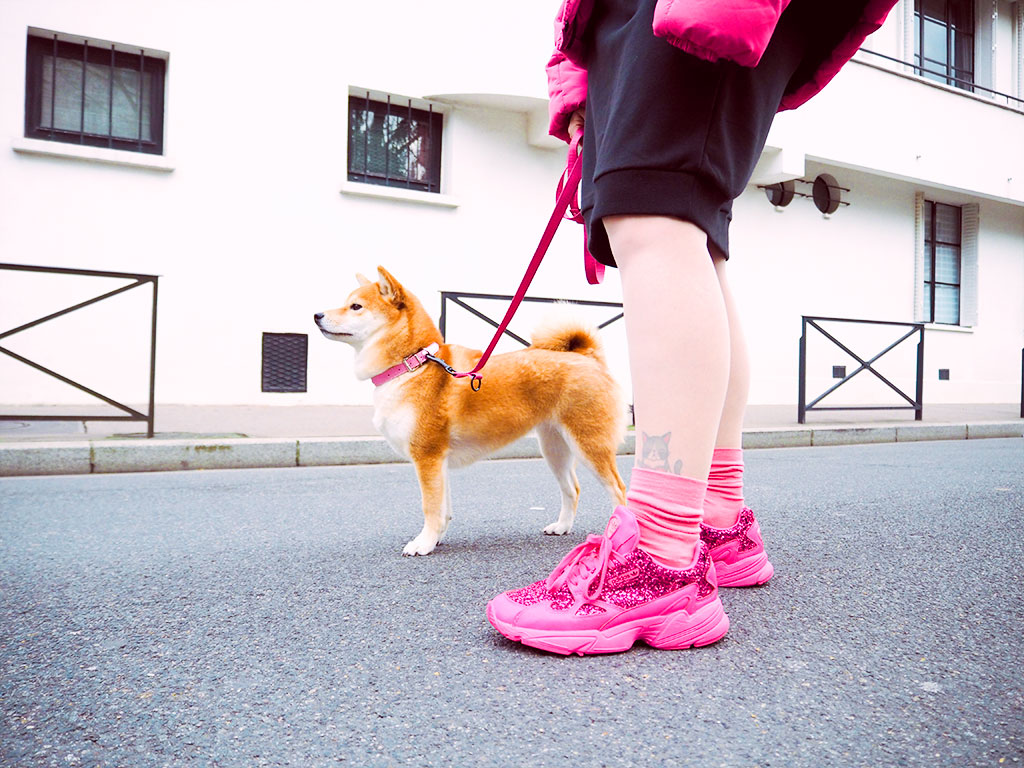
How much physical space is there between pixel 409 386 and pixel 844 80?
11586mm

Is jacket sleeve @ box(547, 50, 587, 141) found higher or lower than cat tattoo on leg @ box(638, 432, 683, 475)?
higher

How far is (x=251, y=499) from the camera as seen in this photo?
3.64m

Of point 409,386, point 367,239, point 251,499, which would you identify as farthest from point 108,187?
point 409,386

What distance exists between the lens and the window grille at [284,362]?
27.7 feet

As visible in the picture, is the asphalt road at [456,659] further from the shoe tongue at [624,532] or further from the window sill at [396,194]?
the window sill at [396,194]

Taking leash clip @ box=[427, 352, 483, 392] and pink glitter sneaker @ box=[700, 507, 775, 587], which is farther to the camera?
leash clip @ box=[427, 352, 483, 392]

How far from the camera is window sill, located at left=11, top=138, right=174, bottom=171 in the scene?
7.36m

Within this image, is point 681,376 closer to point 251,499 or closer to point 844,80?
point 251,499

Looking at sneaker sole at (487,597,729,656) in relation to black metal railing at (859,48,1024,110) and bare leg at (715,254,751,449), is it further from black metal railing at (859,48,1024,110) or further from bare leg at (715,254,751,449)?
black metal railing at (859,48,1024,110)

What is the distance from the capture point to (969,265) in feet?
47.0

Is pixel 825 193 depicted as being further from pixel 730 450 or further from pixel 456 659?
pixel 456 659

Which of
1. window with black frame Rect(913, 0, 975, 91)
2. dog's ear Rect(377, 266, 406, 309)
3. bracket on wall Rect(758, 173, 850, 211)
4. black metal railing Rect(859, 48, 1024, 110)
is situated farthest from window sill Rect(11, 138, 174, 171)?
window with black frame Rect(913, 0, 975, 91)

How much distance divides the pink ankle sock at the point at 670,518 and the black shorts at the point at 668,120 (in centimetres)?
53

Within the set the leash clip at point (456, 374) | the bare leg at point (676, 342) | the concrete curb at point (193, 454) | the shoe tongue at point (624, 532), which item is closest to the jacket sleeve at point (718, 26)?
the bare leg at point (676, 342)
